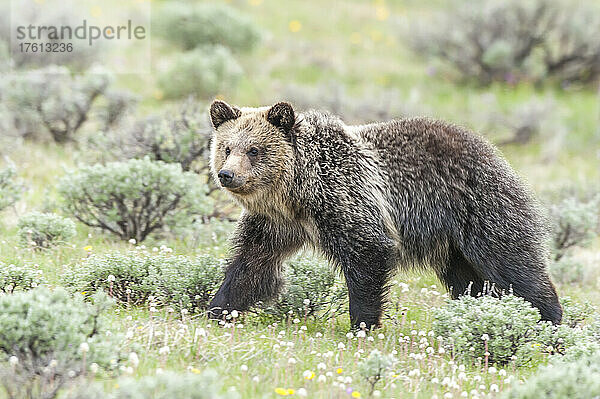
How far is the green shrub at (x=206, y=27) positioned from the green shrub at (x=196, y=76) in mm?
→ 1399

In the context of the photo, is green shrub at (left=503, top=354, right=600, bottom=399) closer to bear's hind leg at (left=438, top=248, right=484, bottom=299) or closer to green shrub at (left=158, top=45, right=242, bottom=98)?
bear's hind leg at (left=438, top=248, right=484, bottom=299)

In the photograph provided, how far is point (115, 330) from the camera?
5012mm

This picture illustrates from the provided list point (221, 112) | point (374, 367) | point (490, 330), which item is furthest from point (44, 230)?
point (490, 330)

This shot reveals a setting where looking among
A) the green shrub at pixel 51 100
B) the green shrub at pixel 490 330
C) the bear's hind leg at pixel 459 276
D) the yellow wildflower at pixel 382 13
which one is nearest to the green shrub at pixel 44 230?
the bear's hind leg at pixel 459 276

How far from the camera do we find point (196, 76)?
14164 millimetres

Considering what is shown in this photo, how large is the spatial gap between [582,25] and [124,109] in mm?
9742

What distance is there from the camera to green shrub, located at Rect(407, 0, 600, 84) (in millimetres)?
16562

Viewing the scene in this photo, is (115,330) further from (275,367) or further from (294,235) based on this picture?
(294,235)

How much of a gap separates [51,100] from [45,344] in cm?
757

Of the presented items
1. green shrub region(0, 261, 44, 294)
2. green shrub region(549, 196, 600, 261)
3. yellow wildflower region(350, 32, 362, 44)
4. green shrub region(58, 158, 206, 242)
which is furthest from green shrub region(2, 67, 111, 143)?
yellow wildflower region(350, 32, 362, 44)

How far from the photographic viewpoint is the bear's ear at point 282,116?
6.16 m

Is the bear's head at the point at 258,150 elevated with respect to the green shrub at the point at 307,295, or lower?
elevated

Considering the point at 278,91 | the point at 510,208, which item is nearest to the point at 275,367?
the point at 510,208

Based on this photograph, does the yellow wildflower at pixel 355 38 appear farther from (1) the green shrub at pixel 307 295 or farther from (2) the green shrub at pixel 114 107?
(1) the green shrub at pixel 307 295
